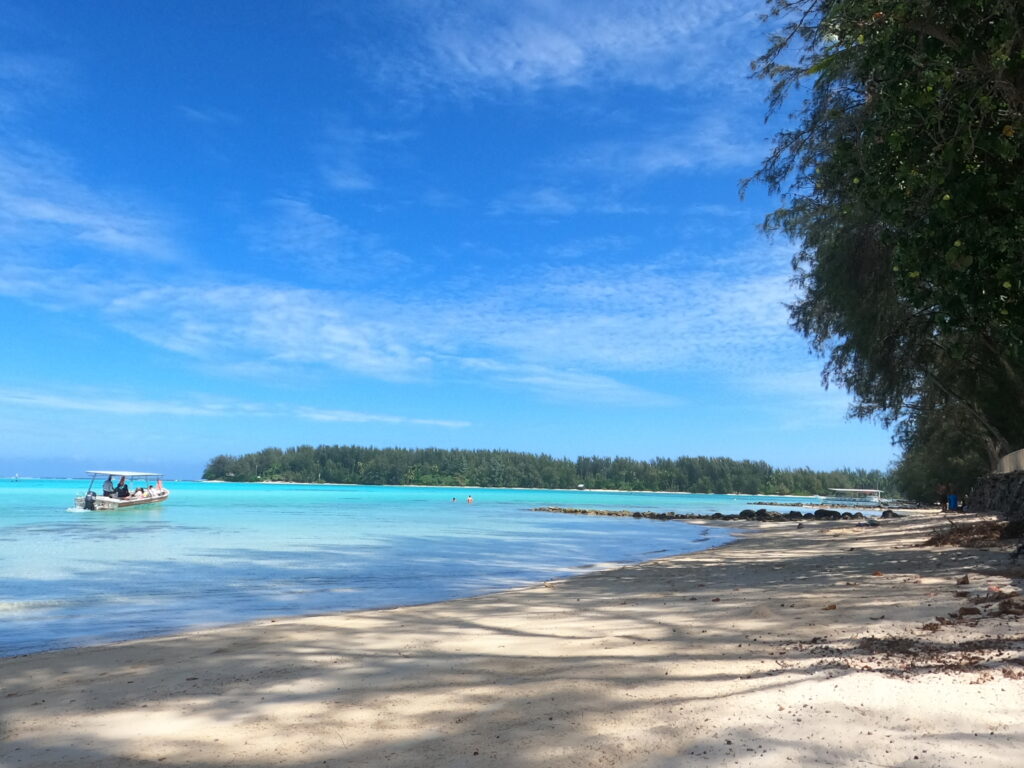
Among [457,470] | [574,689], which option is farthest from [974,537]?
[457,470]

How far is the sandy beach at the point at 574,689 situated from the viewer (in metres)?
3.78

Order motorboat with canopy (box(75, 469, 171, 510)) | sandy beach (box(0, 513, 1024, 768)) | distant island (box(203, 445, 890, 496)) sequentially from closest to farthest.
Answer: sandy beach (box(0, 513, 1024, 768)) < motorboat with canopy (box(75, 469, 171, 510)) < distant island (box(203, 445, 890, 496))

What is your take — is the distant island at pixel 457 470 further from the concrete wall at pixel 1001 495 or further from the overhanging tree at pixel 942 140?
the overhanging tree at pixel 942 140

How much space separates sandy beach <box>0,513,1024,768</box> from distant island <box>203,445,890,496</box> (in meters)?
167

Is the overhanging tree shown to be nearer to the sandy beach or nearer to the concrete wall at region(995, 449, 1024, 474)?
the sandy beach

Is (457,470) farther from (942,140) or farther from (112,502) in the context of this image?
(942,140)

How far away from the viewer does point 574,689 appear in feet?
16.2

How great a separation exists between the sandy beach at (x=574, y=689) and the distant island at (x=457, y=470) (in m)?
167

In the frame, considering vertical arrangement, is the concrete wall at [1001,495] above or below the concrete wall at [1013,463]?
below

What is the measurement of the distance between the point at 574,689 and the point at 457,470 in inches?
7030

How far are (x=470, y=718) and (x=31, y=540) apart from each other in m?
27.6

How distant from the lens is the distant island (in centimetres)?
17262

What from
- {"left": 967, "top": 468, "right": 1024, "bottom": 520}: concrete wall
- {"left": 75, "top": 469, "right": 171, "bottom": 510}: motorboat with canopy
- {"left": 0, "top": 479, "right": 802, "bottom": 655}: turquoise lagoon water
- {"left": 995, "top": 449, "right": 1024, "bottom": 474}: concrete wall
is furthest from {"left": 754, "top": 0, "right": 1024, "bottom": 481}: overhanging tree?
{"left": 75, "top": 469, "right": 171, "bottom": 510}: motorboat with canopy

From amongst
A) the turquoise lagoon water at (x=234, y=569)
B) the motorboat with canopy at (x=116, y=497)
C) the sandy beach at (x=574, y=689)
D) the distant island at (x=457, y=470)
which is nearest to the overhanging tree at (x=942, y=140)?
the sandy beach at (x=574, y=689)
